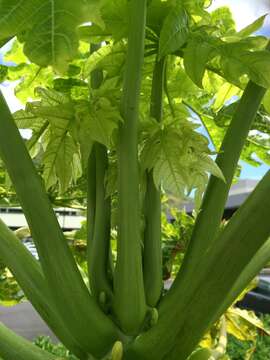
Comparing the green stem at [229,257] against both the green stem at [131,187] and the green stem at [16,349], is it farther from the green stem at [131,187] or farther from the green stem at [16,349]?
the green stem at [16,349]

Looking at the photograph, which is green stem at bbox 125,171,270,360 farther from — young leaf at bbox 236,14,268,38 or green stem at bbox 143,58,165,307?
young leaf at bbox 236,14,268,38

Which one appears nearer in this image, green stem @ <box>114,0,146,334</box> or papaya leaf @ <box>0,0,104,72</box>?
papaya leaf @ <box>0,0,104,72</box>

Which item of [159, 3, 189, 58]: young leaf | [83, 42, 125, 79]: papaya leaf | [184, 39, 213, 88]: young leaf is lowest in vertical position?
[83, 42, 125, 79]: papaya leaf

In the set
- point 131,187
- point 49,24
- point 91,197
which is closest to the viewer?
point 49,24

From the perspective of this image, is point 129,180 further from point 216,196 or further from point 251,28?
point 251,28

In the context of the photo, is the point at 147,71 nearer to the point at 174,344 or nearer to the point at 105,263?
the point at 105,263

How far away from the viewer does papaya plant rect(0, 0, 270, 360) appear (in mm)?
504

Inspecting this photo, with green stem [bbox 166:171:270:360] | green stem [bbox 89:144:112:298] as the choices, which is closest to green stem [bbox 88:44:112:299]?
green stem [bbox 89:144:112:298]

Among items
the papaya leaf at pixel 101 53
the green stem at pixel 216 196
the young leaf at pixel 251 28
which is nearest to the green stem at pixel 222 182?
the green stem at pixel 216 196

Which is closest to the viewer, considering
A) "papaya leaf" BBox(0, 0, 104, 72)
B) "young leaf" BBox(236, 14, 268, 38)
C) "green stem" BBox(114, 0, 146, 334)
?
"papaya leaf" BBox(0, 0, 104, 72)

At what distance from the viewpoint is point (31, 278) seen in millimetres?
579

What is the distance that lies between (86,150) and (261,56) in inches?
9.6

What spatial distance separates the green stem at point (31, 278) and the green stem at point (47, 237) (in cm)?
3

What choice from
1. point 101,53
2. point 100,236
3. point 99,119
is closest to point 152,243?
point 100,236
